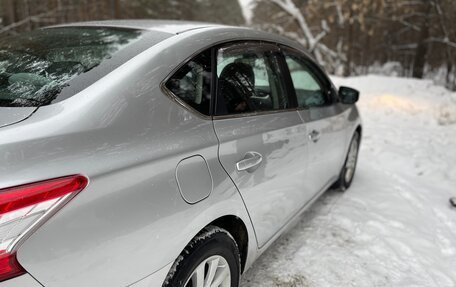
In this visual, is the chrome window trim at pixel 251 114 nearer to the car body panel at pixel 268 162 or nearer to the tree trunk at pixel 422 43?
the car body panel at pixel 268 162

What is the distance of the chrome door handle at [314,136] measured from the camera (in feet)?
10.4

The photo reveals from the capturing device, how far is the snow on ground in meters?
3.06

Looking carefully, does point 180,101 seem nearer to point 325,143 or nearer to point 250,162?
point 250,162

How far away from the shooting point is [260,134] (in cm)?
245

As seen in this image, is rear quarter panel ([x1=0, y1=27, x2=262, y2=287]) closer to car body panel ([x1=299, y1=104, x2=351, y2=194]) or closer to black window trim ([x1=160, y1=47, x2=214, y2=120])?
black window trim ([x1=160, y1=47, x2=214, y2=120])

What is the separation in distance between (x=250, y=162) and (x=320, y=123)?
4.27 ft

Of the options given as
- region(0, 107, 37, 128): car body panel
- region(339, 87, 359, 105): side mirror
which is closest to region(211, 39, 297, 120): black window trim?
region(0, 107, 37, 128): car body panel

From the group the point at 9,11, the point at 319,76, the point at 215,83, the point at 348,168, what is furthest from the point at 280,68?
the point at 9,11

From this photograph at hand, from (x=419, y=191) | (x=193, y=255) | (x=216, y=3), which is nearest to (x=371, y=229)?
(x=419, y=191)

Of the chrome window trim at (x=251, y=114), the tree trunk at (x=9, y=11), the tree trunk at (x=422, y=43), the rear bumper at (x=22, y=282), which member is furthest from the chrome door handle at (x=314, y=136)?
the tree trunk at (x=9, y=11)

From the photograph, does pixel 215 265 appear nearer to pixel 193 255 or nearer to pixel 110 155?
pixel 193 255

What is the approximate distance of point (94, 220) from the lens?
1444 mm

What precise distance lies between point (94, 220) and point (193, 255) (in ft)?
2.01

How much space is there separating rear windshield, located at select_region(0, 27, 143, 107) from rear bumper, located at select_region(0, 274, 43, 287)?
673 mm
